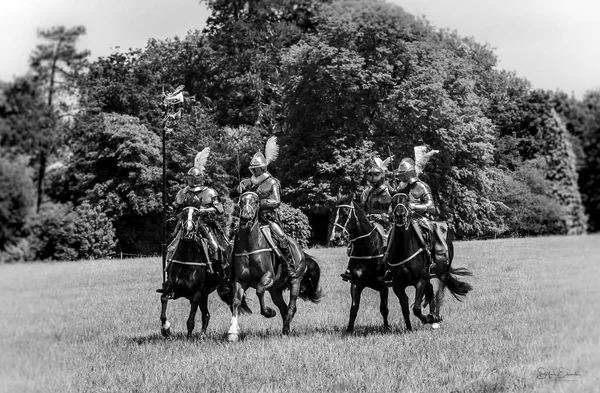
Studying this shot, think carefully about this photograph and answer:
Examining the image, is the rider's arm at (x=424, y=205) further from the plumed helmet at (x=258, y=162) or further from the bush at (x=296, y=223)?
the bush at (x=296, y=223)

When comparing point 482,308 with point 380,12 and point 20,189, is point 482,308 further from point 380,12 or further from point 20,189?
point 20,189

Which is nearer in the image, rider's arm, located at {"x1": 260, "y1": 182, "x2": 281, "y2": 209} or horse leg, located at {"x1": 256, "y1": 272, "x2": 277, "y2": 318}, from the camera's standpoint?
horse leg, located at {"x1": 256, "y1": 272, "x2": 277, "y2": 318}

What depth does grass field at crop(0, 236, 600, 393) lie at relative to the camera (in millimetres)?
4512

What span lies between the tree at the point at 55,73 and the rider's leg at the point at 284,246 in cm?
845

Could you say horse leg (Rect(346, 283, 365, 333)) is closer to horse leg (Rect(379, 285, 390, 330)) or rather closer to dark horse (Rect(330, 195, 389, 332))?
dark horse (Rect(330, 195, 389, 332))

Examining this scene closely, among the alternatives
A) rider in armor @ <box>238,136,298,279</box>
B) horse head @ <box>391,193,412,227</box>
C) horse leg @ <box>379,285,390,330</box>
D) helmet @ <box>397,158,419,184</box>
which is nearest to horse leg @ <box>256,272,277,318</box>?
rider in armor @ <box>238,136,298,279</box>

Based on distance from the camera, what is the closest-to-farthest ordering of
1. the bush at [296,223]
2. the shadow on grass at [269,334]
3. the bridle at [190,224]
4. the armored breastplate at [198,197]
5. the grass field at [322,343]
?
the grass field at [322,343] < the bridle at [190,224] < the shadow on grass at [269,334] < the armored breastplate at [198,197] < the bush at [296,223]

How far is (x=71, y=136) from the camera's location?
14.1 feet

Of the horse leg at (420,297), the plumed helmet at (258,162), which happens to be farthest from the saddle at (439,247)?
the plumed helmet at (258,162)

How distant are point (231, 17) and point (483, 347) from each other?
32.1 metres

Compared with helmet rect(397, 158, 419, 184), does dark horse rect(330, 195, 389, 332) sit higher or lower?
lower

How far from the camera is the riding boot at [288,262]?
1294 cm

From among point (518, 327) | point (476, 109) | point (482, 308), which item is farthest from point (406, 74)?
point (518, 327)

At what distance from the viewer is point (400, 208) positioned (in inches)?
477
